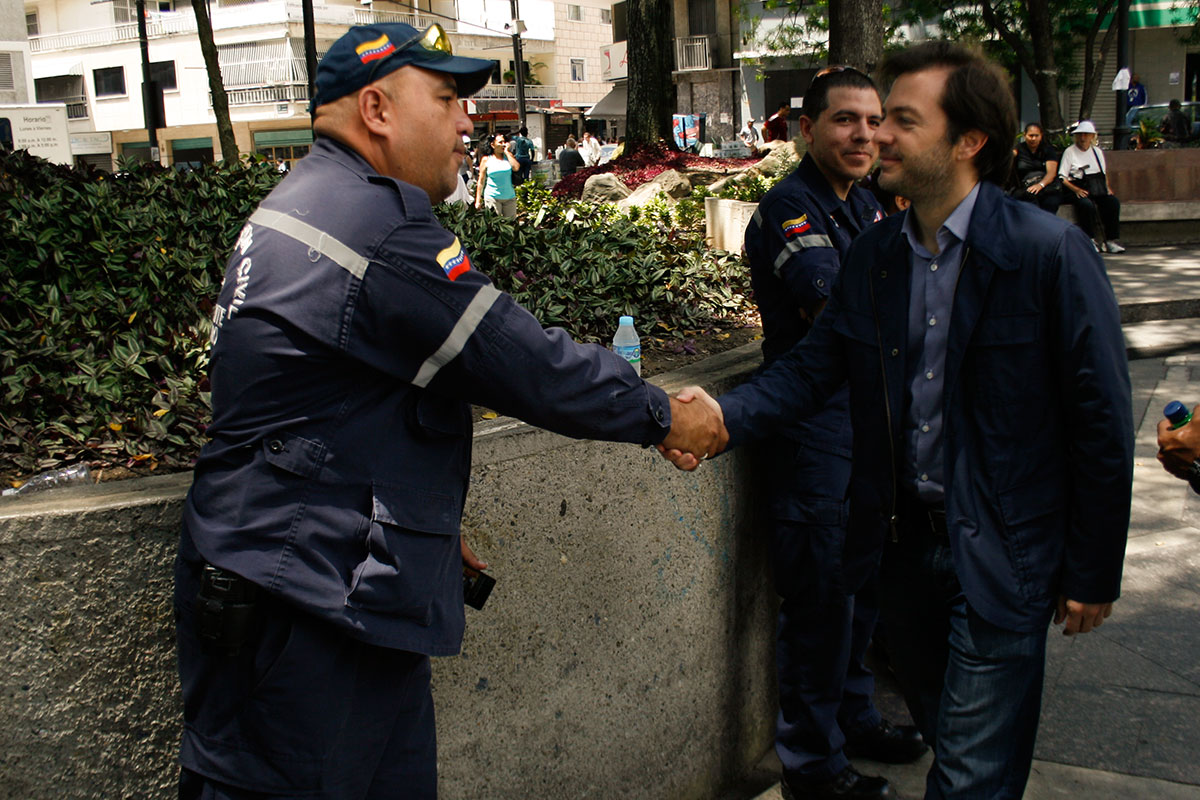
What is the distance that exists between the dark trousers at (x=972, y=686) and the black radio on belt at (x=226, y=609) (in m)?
1.65

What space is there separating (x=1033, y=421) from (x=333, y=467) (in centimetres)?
160

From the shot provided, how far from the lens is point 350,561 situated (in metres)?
2.06

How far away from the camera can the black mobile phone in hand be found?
2.64 metres

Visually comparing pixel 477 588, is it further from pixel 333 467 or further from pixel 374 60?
pixel 374 60

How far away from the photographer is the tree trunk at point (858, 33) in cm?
989

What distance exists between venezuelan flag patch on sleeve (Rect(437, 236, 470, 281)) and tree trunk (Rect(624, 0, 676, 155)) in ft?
42.3

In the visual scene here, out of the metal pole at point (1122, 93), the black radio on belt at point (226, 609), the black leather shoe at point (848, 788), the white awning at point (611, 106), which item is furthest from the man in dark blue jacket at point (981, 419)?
the white awning at point (611, 106)

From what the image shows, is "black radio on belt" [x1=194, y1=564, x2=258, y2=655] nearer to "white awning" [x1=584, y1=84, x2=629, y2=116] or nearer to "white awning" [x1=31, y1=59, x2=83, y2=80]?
"white awning" [x1=584, y1=84, x2=629, y2=116]

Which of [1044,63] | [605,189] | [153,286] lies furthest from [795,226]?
[1044,63]

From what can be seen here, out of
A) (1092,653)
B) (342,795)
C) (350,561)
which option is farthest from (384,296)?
(1092,653)

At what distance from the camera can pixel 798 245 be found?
3.43 m

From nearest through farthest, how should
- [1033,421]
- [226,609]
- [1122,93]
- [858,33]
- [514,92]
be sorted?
[226,609], [1033,421], [858,33], [1122,93], [514,92]

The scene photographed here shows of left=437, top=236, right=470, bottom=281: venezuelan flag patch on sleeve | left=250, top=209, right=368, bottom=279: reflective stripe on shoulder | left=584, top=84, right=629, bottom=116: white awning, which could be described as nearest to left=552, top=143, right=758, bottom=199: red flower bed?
left=437, top=236, right=470, bottom=281: venezuelan flag patch on sleeve


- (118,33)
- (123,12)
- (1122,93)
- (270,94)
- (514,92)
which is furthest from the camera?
(514,92)
